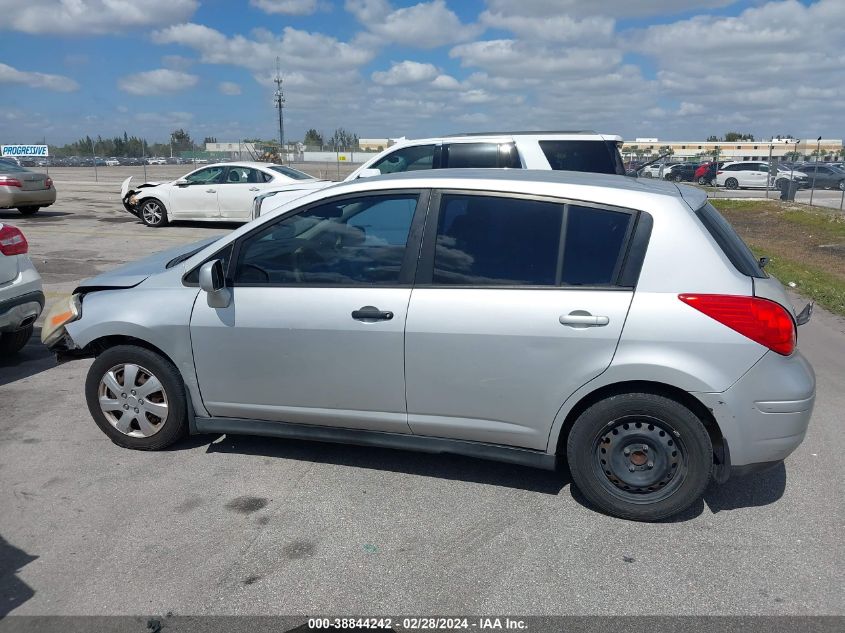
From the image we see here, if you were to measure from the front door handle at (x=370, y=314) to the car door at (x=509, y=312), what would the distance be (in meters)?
0.13

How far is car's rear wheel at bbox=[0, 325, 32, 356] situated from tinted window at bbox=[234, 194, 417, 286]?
3.47 meters

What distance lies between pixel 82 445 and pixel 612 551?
345 centimetres

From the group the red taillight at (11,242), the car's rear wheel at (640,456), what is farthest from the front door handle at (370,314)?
the red taillight at (11,242)

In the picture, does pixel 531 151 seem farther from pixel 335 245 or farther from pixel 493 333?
pixel 493 333

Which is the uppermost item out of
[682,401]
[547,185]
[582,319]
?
[547,185]

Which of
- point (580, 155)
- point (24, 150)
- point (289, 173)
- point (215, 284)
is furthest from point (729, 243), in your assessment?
point (24, 150)

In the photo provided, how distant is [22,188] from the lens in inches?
679

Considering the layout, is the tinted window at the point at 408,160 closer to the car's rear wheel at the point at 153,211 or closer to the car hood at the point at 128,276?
the car hood at the point at 128,276

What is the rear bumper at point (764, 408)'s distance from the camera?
346 centimetres

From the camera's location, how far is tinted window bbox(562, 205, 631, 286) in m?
3.62

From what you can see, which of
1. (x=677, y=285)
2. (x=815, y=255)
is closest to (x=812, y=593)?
(x=677, y=285)

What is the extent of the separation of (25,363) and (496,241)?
4.96 m

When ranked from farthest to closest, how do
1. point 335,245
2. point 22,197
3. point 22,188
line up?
point 22,197
point 22,188
point 335,245

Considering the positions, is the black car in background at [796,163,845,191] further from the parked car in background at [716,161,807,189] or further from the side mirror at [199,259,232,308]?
the side mirror at [199,259,232,308]
